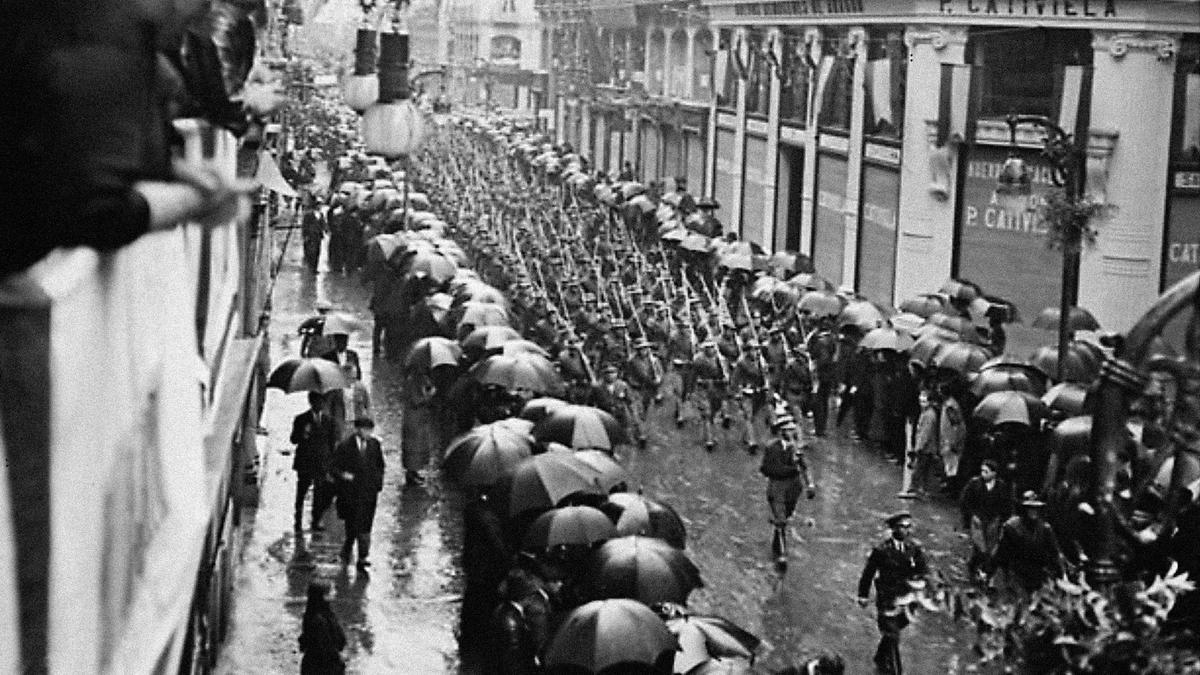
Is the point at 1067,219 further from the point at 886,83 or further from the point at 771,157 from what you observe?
the point at 771,157

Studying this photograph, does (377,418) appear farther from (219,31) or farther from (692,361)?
(219,31)

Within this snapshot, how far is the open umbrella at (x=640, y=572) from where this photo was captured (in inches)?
492

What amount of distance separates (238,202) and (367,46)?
15.1 m

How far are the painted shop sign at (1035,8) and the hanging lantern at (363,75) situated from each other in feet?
48.3

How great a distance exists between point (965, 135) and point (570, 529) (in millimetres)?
19855

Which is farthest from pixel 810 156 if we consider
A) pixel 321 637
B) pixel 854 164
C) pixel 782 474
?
pixel 321 637

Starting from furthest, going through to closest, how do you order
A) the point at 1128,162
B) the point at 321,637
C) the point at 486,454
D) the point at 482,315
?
the point at 1128,162 → the point at 482,315 → the point at 486,454 → the point at 321,637

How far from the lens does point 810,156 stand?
42.3 meters

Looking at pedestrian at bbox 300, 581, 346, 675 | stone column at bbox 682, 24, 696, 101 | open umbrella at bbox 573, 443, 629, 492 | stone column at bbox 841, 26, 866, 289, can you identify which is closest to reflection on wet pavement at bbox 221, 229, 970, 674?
open umbrella at bbox 573, 443, 629, 492

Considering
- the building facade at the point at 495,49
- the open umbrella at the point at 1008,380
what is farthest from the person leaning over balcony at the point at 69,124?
the building facade at the point at 495,49

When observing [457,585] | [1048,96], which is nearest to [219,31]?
[457,585]

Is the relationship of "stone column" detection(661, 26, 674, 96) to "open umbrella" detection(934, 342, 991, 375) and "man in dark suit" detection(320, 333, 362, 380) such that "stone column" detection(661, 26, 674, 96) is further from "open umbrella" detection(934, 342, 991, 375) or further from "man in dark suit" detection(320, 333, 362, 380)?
"open umbrella" detection(934, 342, 991, 375)

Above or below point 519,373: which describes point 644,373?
below

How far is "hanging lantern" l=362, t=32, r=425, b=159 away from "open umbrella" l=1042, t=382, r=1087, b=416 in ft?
22.6
